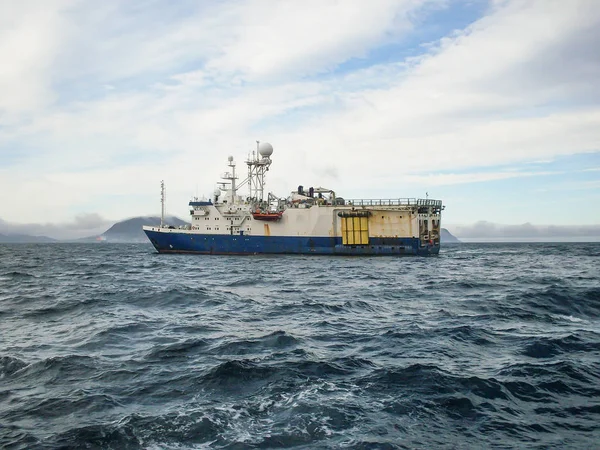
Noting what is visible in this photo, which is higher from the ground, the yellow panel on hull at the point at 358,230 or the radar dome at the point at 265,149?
the radar dome at the point at 265,149

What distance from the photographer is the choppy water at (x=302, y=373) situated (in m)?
8.41

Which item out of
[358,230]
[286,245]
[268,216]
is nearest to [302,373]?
[358,230]

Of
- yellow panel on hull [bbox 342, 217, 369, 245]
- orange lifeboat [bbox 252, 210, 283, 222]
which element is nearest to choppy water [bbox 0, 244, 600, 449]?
yellow panel on hull [bbox 342, 217, 369, 245]

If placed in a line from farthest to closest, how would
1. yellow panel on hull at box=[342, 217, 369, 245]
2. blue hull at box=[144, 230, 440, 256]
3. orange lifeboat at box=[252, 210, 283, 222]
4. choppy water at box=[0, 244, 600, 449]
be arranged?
orange lifeboat at box=[252, 210, 283, 222] → blue hull at box=[144, 230, 440, 256] → yellow panel on hull at box=[342, 217, 369, 245] → choppy water at box=[0, 244, 600, 449]

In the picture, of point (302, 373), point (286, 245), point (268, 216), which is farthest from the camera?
point (286, 245)

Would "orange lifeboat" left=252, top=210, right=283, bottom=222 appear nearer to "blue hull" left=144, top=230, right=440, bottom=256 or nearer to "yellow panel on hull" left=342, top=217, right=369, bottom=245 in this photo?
"blue hull" left=144, top=230, right=440, bottom=256

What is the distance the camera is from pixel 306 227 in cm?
6212

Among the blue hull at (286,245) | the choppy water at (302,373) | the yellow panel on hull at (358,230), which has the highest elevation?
the yellow panel on hull at (358,230)

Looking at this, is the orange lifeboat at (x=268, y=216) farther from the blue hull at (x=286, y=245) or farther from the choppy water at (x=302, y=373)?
the choppy water at (x=302, y=373)

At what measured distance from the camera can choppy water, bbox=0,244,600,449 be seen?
841 centimetres

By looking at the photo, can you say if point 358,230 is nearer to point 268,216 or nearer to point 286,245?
point 286,245

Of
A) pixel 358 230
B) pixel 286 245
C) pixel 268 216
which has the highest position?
pixel 268 216

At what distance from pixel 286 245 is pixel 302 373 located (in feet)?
167

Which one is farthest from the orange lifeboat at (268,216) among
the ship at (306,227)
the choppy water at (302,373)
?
the choppy water at (302,373)
